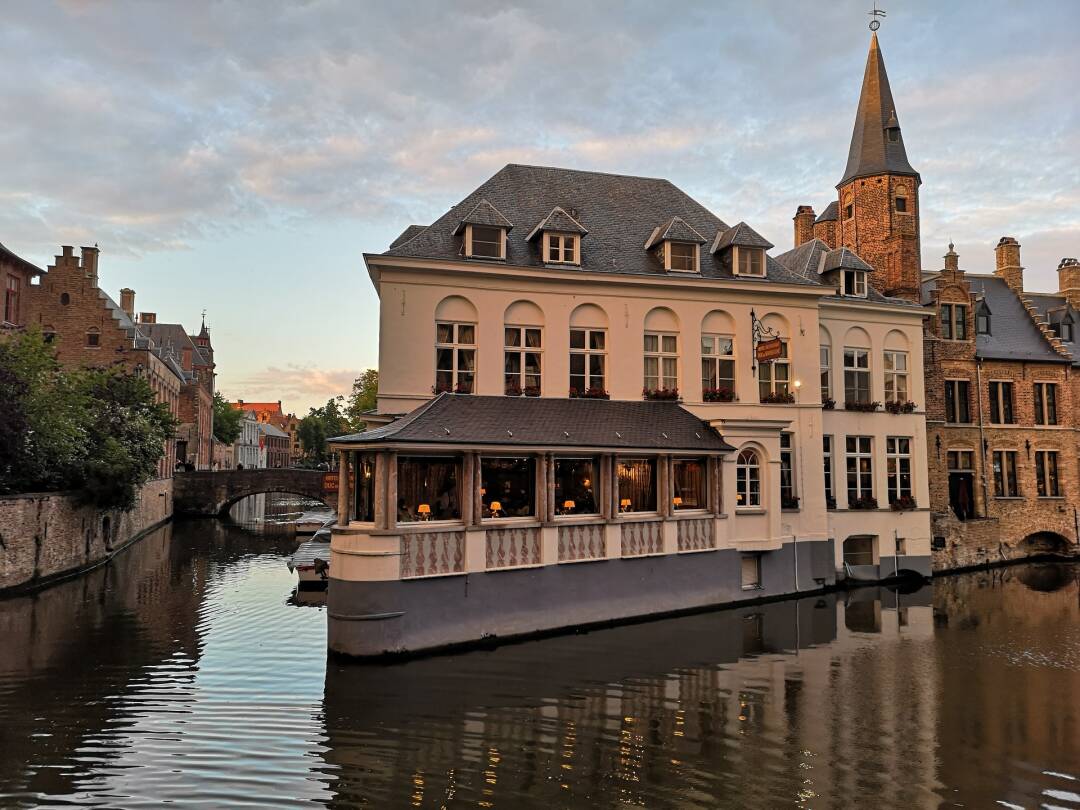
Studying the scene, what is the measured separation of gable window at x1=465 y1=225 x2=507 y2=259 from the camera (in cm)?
1902

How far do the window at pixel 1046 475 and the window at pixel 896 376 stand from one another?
1009 cm

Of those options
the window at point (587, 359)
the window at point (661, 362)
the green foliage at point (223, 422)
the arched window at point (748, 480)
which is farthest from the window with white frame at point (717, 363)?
the green foliage at point (223, 422)

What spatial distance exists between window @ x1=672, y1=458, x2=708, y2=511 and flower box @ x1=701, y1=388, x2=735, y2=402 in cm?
205

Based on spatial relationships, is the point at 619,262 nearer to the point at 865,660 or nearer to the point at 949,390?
the point at 865,660

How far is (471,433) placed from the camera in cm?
1600

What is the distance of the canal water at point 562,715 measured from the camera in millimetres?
8625

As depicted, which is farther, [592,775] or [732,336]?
[732,336]

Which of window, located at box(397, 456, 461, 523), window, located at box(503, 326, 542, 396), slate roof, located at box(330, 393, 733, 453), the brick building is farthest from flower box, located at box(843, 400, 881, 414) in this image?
window, located at box(397, 456, 461, 523)

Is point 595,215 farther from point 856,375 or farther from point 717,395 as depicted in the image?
point 856,375

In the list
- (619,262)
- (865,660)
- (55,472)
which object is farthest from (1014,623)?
(55,472)

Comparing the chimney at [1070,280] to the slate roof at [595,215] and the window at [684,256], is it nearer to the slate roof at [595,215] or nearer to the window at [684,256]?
the slate roof at [595,215]

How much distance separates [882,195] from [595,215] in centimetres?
1272

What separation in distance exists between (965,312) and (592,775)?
87.7 feet

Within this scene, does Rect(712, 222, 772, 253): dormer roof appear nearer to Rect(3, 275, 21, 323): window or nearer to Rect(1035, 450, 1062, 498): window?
Rect(1035, 450, 1062, 498): window
